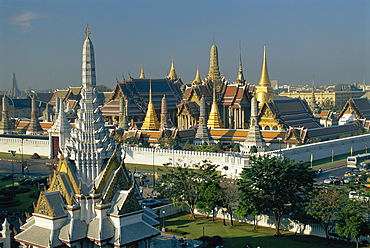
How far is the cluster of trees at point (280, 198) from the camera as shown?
2369cm

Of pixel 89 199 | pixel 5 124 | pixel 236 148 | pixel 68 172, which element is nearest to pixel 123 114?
pixel 236 148

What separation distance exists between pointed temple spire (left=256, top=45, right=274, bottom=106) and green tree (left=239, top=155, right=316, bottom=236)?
160 feet

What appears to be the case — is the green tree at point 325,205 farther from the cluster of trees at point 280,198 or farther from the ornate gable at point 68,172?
the ornate gable at point 68,172

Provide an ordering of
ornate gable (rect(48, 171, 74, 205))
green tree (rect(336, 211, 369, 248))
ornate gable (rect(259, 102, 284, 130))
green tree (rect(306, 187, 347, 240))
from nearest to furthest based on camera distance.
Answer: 1. ornate gable (rect(48, 171, 74, 205))
2. green tree (rect(336, 211, 369, 248))
3. green tree (rect(306, 187, 347, 240))
4. ornate gable (rect(259, 102, 284, 130))

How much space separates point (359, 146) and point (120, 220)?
4339 cm

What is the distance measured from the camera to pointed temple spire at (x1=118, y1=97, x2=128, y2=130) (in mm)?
63578

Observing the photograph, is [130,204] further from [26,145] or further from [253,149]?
[26,145]

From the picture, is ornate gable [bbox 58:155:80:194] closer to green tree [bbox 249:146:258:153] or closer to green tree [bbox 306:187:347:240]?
green tree [bbox 306:187:347:240]

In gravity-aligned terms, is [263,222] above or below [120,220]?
below

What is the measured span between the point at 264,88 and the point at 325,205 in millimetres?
51975

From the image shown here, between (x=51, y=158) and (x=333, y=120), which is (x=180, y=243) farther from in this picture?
(x=333, y=120)

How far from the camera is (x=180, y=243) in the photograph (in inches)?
943

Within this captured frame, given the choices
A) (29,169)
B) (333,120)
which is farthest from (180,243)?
(333,120)

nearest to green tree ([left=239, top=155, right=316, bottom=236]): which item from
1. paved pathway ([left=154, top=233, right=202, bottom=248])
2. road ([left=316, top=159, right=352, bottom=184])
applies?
paved pathway ([left=154, top=233, right=202, bottom=248])
